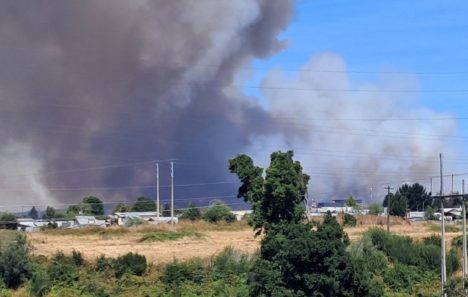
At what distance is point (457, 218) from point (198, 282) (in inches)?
3703

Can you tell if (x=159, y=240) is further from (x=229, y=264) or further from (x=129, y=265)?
(x=229, y=264)

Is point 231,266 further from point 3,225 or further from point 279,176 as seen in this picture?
point 3,225

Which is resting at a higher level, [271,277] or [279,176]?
[279,176]

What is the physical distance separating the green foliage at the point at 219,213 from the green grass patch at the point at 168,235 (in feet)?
139

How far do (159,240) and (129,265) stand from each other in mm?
20957

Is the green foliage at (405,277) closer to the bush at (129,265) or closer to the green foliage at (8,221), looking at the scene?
the bush at (129,265)

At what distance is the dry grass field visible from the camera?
8731 cm

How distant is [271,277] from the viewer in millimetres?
55375

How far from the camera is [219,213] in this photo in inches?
6102

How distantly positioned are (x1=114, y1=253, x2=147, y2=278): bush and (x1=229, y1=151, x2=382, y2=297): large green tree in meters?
19.7

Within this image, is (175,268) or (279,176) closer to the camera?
(279,176)

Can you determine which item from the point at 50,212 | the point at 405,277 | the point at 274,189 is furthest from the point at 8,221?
the point at 274,189

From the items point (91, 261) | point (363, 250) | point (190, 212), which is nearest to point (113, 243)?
point (91, 261)

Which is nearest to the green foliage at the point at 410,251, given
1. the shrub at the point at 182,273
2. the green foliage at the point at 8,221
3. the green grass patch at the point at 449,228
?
the shrub at the point at 182,273
